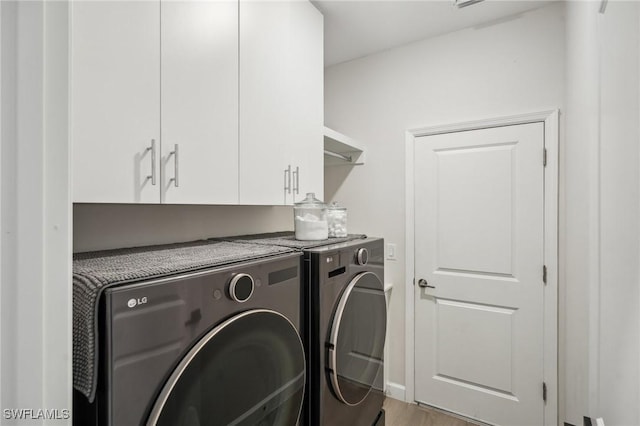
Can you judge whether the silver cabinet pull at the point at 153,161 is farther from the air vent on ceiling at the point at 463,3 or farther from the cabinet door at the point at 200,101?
the air vent on ceiling at the point at 463,3

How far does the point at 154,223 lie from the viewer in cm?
134

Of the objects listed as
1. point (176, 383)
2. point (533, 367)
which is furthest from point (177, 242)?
point (533, 367)

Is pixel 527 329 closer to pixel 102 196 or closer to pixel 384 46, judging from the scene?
pixel 384 46

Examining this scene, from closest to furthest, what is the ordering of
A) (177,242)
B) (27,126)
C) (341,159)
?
(27,126) → (177,242) → (341,159)

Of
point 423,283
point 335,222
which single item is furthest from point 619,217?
point 423,283

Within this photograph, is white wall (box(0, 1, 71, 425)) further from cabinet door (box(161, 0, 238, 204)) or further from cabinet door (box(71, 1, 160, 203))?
cabinet door (box(161, 0, 238, 204))

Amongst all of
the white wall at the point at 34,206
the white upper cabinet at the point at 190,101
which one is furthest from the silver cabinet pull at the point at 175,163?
the white wall at the point at 34,206

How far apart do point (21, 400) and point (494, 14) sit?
8.51 feet

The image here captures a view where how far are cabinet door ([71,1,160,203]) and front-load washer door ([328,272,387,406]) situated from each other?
79cm

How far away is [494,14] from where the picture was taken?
200 centimetres

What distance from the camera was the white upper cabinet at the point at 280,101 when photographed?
1350 millimetres

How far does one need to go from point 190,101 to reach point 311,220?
683 mm

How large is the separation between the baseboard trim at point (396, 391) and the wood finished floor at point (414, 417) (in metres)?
0.05

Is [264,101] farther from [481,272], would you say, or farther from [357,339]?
[481,272]
